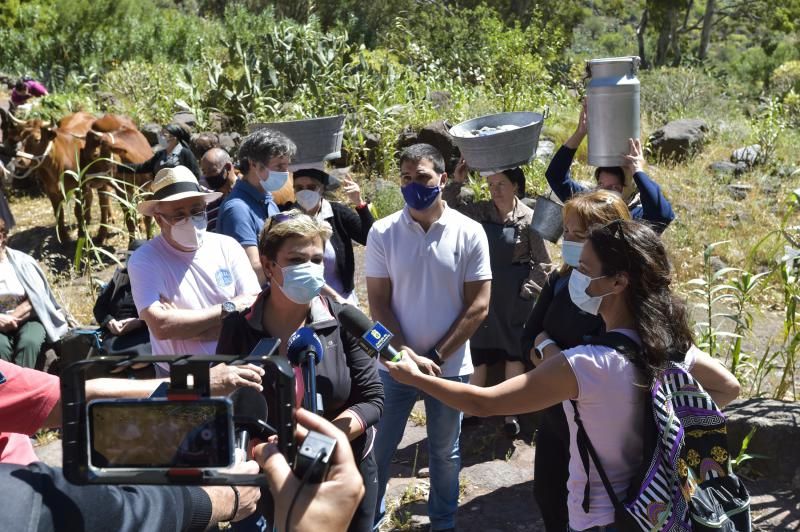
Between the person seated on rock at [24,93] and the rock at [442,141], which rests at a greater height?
the person seated on rock at [24,93]

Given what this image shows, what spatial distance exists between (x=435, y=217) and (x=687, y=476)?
2166 millimetres

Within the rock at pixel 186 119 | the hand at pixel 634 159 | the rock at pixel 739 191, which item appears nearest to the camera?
the hand at pixel 634 159

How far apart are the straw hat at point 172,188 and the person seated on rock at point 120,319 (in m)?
0.79

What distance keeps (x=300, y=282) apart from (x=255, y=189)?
6.01ft

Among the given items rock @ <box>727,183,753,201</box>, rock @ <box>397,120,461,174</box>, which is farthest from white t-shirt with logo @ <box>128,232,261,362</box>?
rock @ <box>727,183,753,201</box>

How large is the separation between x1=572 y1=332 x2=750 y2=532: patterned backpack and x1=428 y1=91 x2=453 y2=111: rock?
10.6 metres

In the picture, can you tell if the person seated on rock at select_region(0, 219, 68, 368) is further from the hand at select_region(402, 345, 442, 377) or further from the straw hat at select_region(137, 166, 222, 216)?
the hand at select_region(402, 345, 442, 377)

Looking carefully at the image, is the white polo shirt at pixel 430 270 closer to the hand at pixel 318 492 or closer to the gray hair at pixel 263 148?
the gray hair at pixel 263 148

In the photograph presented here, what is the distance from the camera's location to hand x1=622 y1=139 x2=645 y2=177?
4.61 meters

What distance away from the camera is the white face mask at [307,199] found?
4926 mm

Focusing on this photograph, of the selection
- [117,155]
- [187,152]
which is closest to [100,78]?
[117,155]

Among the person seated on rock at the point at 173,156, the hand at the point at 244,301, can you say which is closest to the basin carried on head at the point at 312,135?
the hand at the point at 244,301

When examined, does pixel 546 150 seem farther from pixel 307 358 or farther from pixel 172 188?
pixel 307 358

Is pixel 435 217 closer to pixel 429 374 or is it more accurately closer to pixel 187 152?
pixel 429 374
